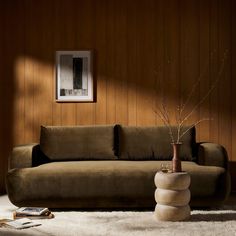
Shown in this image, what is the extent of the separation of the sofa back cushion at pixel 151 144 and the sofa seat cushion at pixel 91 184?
0.64 meters

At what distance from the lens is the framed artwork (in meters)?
5.57

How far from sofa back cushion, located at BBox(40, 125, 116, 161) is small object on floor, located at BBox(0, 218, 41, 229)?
130 centimetres

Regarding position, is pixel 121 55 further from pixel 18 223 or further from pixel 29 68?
pixel 18 223

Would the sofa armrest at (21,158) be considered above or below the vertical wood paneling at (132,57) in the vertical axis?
below

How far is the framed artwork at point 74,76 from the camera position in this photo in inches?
219

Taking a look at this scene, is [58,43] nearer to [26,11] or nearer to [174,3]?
[26,11]

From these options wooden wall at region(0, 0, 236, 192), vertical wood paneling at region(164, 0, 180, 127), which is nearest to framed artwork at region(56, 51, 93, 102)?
wooden wall at region(0, 0, 236, 192)

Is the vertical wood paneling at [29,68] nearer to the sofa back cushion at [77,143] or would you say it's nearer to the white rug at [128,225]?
the sofa back cushion at [77,143]

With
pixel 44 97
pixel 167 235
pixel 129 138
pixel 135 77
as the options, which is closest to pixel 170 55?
pixel 135 77

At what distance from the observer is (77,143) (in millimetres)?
5109

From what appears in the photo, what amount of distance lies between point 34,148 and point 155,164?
1.28 metres

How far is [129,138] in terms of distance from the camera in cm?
513

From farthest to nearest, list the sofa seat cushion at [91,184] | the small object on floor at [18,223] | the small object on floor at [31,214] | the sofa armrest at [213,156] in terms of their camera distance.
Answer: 1. the sofa armrest at [213,156]
2. the sofa seat cushion at [91,184]
3. the small object on floor at [31,214]
4. the small object on floor at [18,223]

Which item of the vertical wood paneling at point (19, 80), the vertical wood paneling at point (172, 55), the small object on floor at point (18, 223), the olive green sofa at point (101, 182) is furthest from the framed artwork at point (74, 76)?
the small object on floor at point (18, 223)
